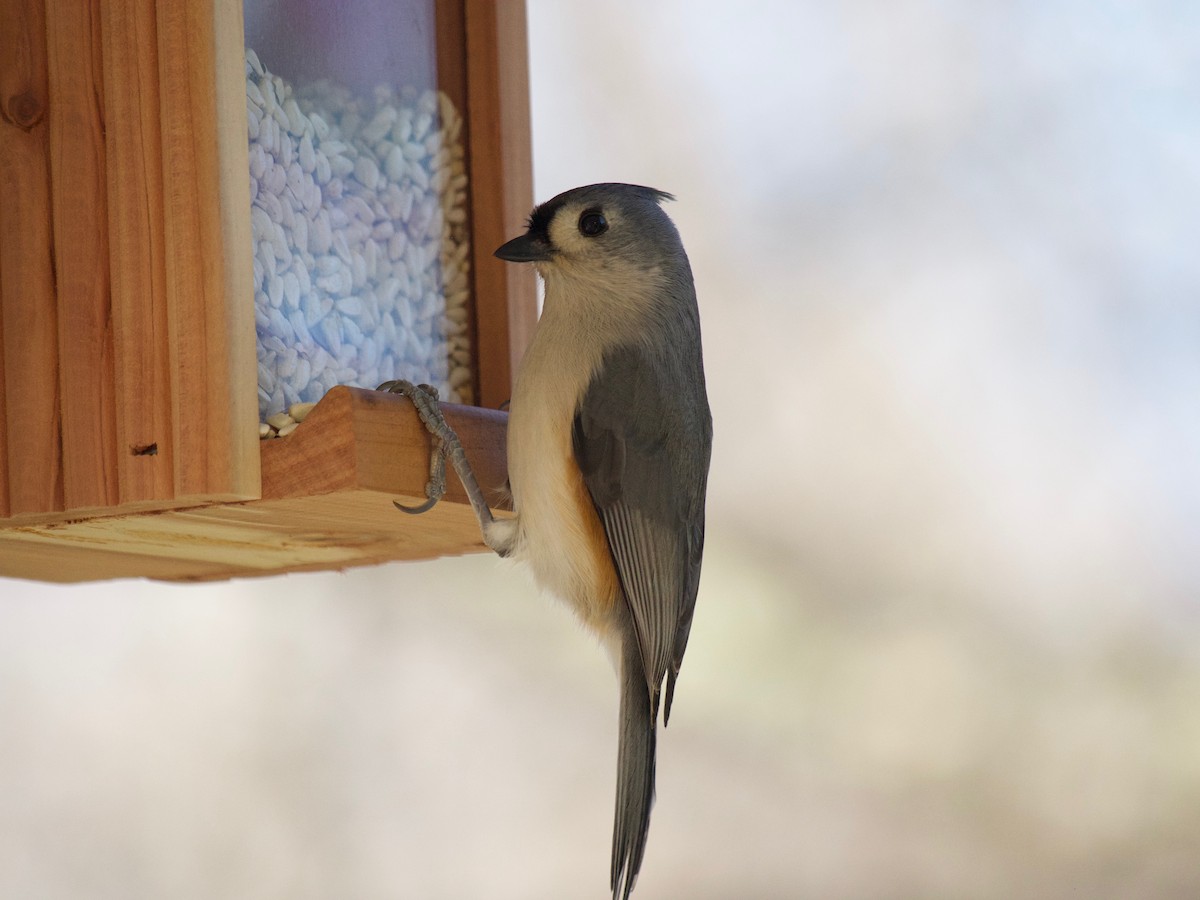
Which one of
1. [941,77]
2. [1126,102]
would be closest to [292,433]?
[941,77]

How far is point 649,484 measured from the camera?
1.84 m

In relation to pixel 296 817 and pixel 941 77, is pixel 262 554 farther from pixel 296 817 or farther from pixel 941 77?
pixel 941 77

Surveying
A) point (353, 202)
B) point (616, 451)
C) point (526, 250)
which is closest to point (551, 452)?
point (616, 451)

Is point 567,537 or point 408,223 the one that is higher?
point 408,223

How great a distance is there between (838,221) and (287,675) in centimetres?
142

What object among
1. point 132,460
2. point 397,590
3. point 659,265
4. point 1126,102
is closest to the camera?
point 132,460

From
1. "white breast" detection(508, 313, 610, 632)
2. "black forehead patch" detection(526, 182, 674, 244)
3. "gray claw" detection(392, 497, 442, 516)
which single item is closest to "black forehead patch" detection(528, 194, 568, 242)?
"black forehead patch" detection(526, 182, 674, 244)

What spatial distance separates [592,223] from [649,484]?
35cm

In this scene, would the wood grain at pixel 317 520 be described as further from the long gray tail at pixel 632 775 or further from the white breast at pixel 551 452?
the long gray tail at pixel 632 775

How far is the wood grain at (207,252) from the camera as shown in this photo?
5.10 ft

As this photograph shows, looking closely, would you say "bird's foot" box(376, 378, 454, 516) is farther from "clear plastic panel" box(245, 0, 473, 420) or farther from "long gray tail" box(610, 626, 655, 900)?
"long gray tail" box(610, 626, 655, 900)

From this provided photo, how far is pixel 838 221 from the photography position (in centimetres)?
301

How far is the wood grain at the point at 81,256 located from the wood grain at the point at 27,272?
2 cm

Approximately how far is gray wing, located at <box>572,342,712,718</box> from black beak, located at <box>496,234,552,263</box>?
16 centimetres
